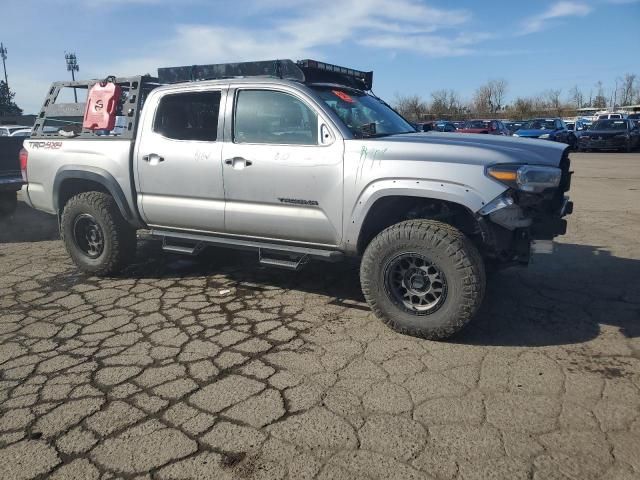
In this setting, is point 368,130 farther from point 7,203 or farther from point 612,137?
point 612,137

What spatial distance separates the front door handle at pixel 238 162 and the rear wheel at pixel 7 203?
5926 millimetres

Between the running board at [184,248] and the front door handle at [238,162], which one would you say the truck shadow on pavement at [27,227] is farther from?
the front door handle at [238,162]

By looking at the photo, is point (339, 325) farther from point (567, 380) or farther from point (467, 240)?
point (567, 380)

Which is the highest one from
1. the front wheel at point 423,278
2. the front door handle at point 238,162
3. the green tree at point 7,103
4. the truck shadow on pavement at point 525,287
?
the green tree at point 7,103

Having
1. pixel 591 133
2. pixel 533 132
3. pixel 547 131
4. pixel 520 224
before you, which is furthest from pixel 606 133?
pixel 520 224

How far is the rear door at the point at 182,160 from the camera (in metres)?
4.45

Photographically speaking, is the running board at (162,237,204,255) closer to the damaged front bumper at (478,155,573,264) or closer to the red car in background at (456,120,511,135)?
the damaged front bumper at (478,155,573,264)

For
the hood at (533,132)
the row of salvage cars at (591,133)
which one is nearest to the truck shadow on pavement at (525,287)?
the row of salvage cars at (591,133)

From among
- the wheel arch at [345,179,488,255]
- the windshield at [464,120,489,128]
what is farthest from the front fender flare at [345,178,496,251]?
Result: the windshield at [464,120,489,128]

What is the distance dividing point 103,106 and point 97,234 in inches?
52.2

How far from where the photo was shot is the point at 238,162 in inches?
167

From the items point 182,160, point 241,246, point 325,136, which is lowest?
point 241,246

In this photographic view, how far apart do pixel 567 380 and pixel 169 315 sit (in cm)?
299

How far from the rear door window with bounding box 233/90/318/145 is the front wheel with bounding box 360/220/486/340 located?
105cm
